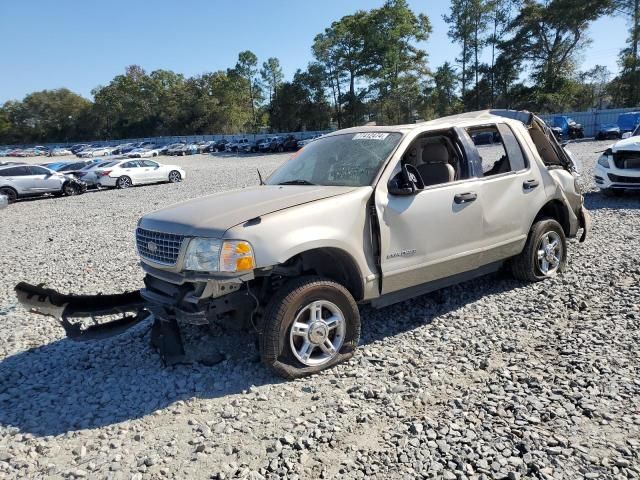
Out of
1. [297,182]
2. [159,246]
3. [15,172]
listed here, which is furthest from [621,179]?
[15,172]

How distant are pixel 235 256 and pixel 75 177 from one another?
22318 millimetres

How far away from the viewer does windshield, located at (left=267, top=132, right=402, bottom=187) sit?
4.39 m

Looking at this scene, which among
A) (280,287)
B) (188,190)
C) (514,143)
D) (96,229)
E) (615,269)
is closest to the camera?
(280,287)

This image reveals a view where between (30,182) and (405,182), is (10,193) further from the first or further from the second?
(405,182)

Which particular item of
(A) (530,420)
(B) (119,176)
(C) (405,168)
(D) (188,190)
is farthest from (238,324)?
(B) (119,176)

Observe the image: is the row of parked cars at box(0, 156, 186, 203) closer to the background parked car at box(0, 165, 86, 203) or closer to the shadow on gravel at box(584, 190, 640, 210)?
the background parked car at box(0, 165, 86, 203)

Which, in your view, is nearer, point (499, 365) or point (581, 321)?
point (499, 365)

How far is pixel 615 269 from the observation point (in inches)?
243

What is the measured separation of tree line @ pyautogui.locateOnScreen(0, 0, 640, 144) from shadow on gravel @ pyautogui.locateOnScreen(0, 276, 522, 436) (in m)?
60.1

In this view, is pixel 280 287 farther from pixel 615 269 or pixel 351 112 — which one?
pixel 351 112

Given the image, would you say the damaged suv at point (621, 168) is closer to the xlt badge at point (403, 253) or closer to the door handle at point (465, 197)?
the door handle at point (465, 197)

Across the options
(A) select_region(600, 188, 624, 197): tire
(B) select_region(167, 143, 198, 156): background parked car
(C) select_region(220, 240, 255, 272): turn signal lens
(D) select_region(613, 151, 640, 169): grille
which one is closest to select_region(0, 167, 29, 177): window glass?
(C) select_region(220, 240, 255, 272): turn signal lens

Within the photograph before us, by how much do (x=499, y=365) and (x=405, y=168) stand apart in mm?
1770

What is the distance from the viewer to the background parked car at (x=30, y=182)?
1956 cm
